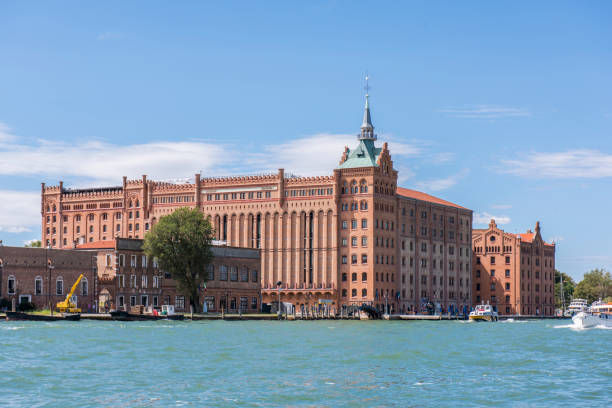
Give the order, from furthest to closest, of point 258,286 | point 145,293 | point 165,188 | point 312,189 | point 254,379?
point 165,188
point 312,189
point 258,286
point 145,293
point 254,379

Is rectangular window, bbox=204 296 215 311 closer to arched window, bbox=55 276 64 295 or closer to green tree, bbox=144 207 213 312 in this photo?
green tree, bbox=144 207 213 312

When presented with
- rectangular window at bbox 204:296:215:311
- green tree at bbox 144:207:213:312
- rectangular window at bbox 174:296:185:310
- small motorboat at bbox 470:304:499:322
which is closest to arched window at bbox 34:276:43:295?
green tree at bbox 144:207:213:312

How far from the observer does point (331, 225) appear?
551 ft

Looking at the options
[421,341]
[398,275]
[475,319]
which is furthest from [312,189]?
[421,341]

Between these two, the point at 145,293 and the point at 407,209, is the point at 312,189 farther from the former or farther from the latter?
the point at 145,293

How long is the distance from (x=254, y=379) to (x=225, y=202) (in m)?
125

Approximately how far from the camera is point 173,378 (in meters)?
54.2

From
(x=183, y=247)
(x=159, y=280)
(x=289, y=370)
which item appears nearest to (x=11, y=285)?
(x=183, y=247)

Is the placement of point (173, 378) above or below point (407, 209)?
below

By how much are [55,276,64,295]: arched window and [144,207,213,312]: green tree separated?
514 inches

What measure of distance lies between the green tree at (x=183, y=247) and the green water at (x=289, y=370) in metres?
40.7

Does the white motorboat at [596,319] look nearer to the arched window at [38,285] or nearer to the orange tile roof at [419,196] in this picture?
the orange tile roof at [419,196]

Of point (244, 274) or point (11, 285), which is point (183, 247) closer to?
point (244, 274)

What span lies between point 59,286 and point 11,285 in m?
7.26
